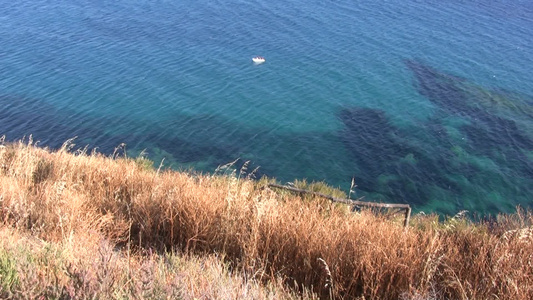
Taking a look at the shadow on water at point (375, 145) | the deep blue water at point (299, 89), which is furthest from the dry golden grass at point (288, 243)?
the deep blue water at point (299, 89)

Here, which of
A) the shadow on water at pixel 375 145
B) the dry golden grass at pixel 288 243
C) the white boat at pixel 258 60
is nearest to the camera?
the dry golden grass at pixel 288 243

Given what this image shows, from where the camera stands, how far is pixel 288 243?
19.6 feet

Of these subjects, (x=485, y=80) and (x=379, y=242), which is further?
(x=485, y=80)

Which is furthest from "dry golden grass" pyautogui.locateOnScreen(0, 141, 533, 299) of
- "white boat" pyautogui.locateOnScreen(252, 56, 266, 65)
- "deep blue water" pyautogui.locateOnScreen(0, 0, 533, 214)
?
"white boat" pyautogui.locateOnScreen(252, 56, 266, 65)

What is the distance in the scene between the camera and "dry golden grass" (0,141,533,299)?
17.0 feet

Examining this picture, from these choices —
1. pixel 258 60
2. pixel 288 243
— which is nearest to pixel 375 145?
pixel 258 60

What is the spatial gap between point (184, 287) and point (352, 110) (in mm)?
25424

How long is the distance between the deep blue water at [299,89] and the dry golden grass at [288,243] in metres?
15.6

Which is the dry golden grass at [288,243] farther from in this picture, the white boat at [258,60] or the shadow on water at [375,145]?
the white boat at [258,60]

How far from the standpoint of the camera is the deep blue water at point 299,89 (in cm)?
2384

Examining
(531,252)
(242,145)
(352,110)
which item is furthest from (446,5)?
(531,252)

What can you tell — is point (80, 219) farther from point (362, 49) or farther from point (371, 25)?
point (371, 25)

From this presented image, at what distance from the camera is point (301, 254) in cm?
583

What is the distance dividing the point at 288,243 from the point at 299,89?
83.3ft
